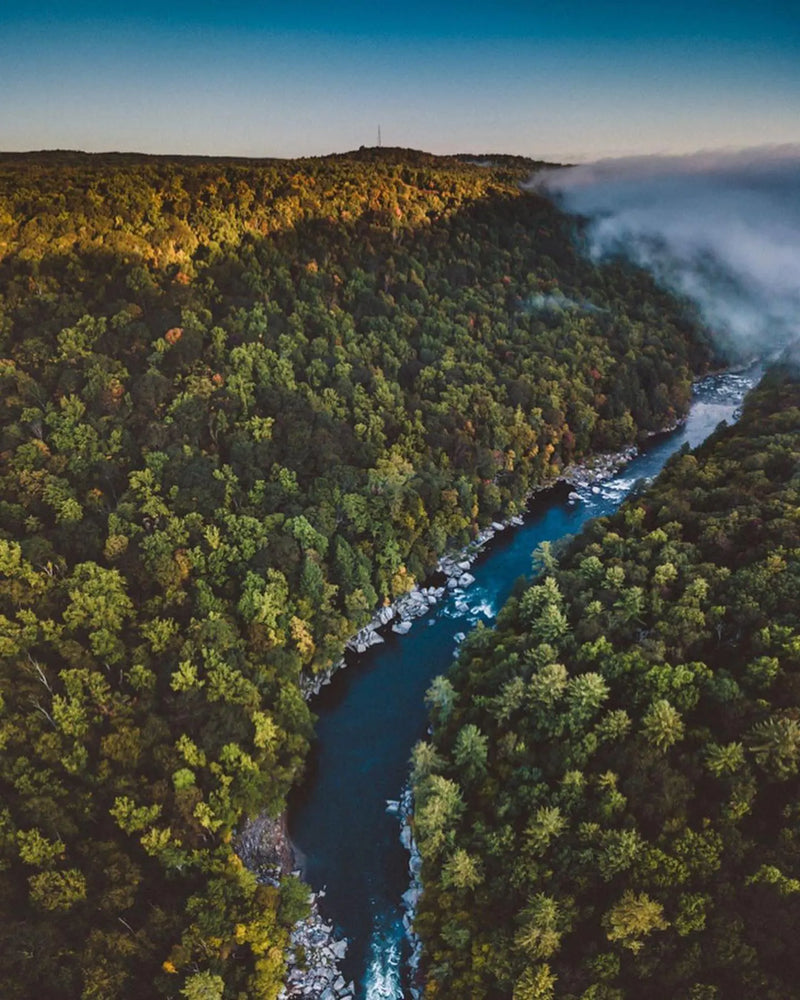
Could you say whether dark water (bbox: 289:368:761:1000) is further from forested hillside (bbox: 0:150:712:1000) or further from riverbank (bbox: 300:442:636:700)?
forested hillside (bbox: 0:150:712:1000)

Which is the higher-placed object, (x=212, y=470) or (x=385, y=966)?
(x=212, y=470)

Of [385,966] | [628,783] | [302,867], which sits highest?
[628,783]

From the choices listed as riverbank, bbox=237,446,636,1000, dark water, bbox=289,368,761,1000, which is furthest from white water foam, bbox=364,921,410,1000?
riverbank, bbox=237,446,636,1000

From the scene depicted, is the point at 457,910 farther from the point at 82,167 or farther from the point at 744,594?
the point at 82,167

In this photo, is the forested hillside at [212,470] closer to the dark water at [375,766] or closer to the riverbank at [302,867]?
the riverbank at [302,867]

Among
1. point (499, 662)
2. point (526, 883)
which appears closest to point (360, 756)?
point (499, 662)

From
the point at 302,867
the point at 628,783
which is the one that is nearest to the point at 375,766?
the point at 302,867

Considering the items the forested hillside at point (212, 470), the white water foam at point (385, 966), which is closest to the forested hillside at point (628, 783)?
the white water foam at point (385, 966)

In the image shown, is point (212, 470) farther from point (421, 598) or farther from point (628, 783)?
point (628, 783)
